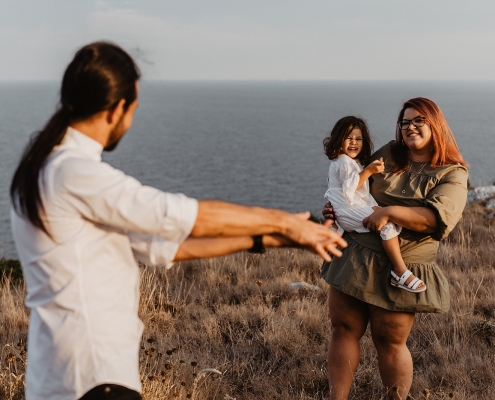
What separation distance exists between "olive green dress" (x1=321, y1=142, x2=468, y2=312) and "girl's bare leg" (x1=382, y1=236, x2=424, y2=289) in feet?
0.33

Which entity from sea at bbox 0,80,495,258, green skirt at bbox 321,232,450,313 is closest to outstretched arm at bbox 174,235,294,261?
green skirt at bbox 321,232,450,313

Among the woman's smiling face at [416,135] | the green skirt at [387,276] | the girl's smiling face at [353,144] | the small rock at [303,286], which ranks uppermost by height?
the woman's smiling face at [416,135]

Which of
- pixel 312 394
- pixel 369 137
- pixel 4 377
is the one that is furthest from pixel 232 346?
pixel 369 137

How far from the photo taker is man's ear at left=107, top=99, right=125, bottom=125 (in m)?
1.86

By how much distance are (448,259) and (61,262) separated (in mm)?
6449

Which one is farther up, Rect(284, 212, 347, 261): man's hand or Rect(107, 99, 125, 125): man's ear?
Rect(107, 99, 125, 125): man's ear

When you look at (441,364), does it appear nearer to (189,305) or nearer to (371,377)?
(371,377)

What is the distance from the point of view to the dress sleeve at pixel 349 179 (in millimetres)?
3529

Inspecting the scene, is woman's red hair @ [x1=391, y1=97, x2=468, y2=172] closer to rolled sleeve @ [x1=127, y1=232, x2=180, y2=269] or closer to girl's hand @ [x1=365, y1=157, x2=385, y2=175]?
girl's hand @ [x1=365, y1=157, x2=385, y2=175]

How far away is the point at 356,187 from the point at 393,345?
1039mm

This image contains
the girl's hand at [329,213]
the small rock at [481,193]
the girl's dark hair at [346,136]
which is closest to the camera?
the girl's hand at [329,213]

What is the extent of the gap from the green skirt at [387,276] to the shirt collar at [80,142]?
2.03m

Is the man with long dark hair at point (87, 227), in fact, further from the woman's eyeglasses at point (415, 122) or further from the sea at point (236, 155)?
the sea at point (236, 155)

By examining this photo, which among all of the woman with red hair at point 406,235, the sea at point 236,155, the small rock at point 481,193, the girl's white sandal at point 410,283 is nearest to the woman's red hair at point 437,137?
the woman with red hair at point 406,235
